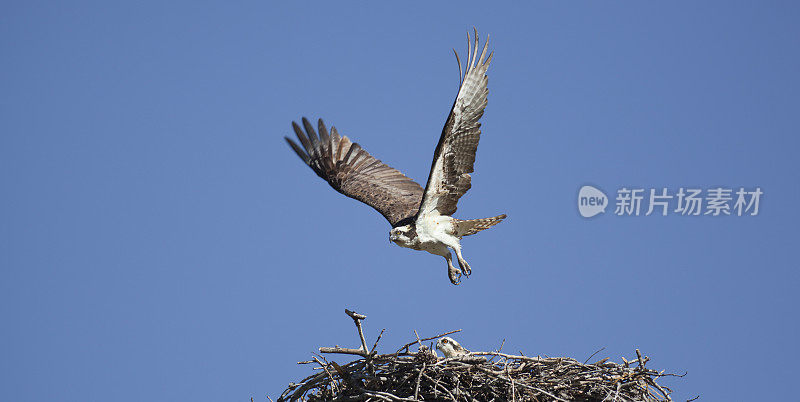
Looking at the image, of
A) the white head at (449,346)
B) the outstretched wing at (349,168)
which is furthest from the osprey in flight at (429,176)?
→ the white head at (449,346)

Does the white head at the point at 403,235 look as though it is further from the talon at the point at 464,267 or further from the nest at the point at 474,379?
the nest at the point at 474,379

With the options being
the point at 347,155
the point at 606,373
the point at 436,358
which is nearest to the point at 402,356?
the point at 436,358

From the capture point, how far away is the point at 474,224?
11.2m

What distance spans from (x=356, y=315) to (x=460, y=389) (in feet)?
4.73

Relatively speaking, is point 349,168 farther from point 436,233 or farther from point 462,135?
point 462,135

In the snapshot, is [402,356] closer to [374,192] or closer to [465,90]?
[465,90]

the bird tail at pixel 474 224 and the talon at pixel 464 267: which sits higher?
the bird tail at pixel 474 224

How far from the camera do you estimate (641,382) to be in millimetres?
9180

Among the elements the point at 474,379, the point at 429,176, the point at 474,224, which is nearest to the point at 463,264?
the point at 474,224

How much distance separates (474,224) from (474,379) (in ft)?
8.98

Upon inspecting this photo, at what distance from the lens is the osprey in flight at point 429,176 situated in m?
10.1

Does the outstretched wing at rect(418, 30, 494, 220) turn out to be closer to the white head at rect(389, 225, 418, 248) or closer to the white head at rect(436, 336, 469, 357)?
the white head at rect(389, 225, 418, 248)

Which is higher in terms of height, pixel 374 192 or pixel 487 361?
pixel 374 192

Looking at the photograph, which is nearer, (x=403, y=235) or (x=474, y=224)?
(x=403, y=235)
